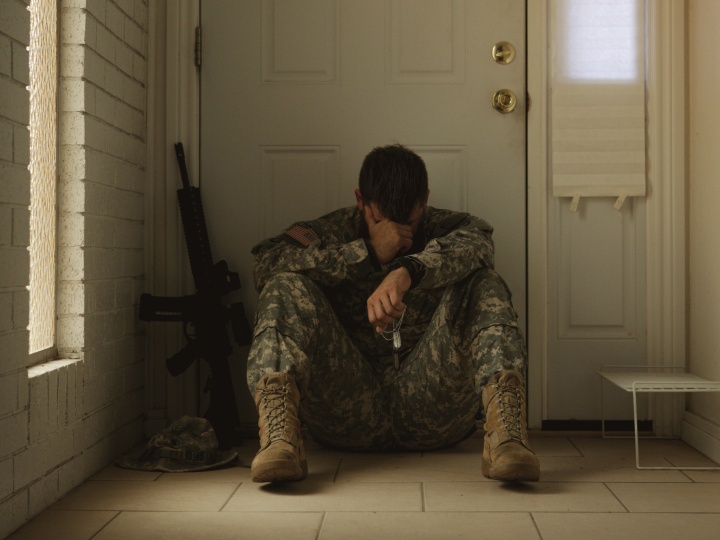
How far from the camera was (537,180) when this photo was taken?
282 centimetres

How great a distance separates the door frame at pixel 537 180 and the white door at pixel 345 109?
1.9 inches

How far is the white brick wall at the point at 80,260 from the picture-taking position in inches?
70.2

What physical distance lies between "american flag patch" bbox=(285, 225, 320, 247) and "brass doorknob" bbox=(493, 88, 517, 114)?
2.67 feet

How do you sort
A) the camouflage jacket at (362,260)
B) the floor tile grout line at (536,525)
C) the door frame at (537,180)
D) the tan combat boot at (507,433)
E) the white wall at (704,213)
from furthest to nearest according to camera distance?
the door frame at (537,180), the white wall at (704,213), the camouflage jacket at (362,260), the tan combat boot at (507,433), the floor tile grout line at (536,525)

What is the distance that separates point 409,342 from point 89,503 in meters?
0.98

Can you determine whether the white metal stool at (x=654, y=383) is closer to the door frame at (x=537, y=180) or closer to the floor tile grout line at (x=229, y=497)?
the door frame at (x=537, y=180)

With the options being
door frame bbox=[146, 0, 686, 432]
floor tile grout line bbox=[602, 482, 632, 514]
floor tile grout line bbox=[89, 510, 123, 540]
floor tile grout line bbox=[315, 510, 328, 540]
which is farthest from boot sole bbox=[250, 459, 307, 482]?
door frame bbox=[146, 0, 686, 432]

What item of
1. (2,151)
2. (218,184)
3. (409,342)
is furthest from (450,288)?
(2,151)

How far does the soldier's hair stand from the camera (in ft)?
7.89

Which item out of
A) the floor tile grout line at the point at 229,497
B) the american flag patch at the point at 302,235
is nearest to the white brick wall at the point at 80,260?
the floor tile grout line at the point at 229,497

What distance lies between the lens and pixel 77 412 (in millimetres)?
2178

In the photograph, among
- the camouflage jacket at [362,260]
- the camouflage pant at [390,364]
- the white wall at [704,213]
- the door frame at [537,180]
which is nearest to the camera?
the camouflage pant at [390,364]

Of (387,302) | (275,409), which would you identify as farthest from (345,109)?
(275,409)

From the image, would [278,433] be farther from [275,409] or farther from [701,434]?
[701,434]
